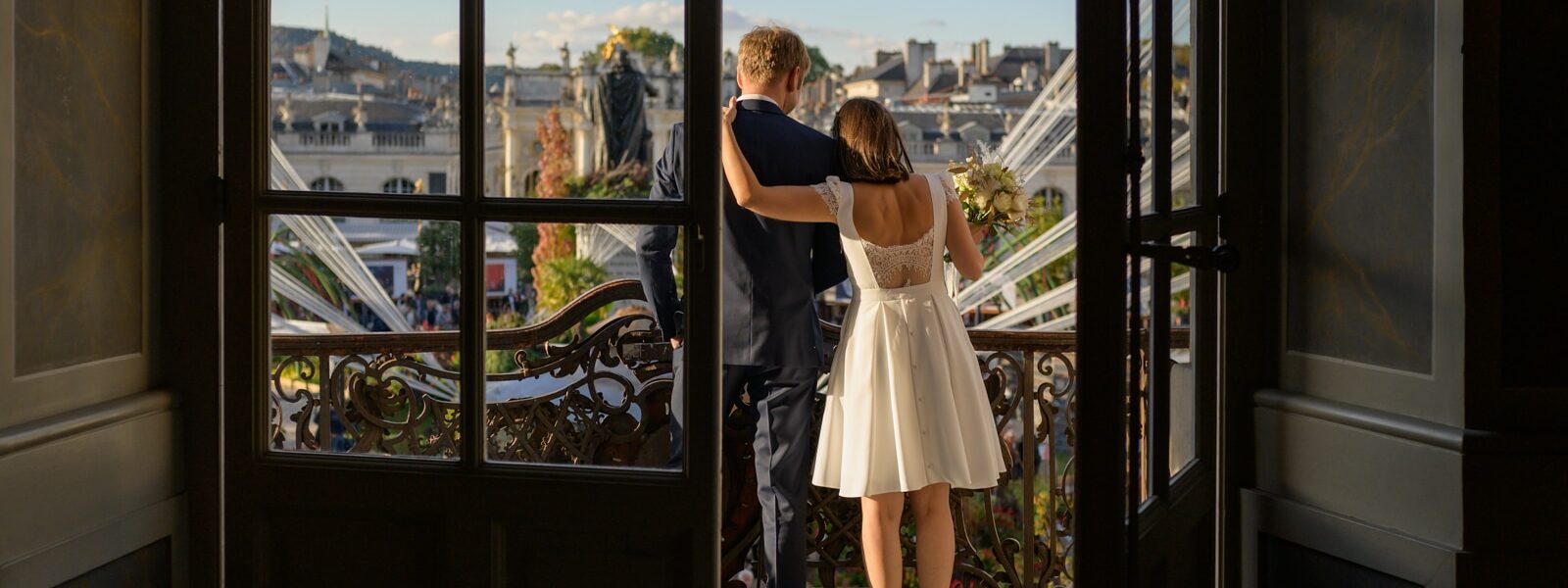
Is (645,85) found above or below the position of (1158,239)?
above

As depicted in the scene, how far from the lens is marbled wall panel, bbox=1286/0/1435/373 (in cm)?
169

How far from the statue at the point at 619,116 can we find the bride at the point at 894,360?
653 millimetres

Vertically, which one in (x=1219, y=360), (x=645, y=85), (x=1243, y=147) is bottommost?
(x=1219, y=360)

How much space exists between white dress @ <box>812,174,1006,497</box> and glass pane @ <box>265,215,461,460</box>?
0.97 metres

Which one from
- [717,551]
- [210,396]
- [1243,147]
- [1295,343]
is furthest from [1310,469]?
[210,396]

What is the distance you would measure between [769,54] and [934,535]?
3.70 ft

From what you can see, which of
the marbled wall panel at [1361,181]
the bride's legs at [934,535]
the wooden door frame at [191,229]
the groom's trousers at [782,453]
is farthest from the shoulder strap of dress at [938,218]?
the wooden door frame at [191,229]

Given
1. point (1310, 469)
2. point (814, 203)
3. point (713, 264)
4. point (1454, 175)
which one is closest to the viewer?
point (1454, 175)

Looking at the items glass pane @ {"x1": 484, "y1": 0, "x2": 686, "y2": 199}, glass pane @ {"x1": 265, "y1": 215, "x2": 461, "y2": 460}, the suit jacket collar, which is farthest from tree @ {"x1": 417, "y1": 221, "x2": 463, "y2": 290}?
the suit jacket collar

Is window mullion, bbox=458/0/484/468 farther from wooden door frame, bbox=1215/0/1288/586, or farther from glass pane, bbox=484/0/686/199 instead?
wooden door frame, bbox=1215/0/1288/586

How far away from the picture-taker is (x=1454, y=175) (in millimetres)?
1606

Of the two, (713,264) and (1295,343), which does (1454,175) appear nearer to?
(1295,343)

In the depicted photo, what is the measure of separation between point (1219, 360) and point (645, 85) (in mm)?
996

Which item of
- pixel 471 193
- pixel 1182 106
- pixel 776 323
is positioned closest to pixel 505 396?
pixel 471 193
